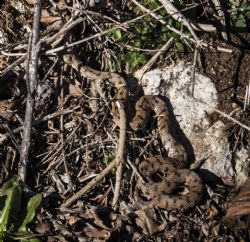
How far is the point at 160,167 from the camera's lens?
24.0 ft

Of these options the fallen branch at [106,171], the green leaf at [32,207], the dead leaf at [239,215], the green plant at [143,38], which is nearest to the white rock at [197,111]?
the green plant at [143,38]

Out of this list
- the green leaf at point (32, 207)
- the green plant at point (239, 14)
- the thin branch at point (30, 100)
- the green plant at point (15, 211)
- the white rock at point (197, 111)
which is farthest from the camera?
the green plant at point (239, 14)

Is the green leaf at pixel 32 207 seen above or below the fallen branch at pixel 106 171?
below

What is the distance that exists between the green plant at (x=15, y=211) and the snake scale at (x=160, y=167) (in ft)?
4.37

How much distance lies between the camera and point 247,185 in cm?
718

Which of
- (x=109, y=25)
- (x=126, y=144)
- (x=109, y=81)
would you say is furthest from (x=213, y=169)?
(x=109, y=25)

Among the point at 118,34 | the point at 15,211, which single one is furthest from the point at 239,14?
the point at 15,211

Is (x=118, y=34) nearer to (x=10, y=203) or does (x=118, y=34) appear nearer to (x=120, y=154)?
(x=120, y=154)

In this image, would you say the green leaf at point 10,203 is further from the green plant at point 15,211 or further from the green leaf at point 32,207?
the green leaf at point 32,207

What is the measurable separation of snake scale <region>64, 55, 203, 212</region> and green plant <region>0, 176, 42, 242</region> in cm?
133

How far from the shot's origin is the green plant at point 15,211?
19.9 feet

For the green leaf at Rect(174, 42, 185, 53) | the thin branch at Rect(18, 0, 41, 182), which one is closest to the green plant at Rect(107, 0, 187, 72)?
the green leaf at Rect(174, 42, 185, 53)

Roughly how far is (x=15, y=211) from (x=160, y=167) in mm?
1965

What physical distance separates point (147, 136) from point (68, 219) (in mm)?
1567
